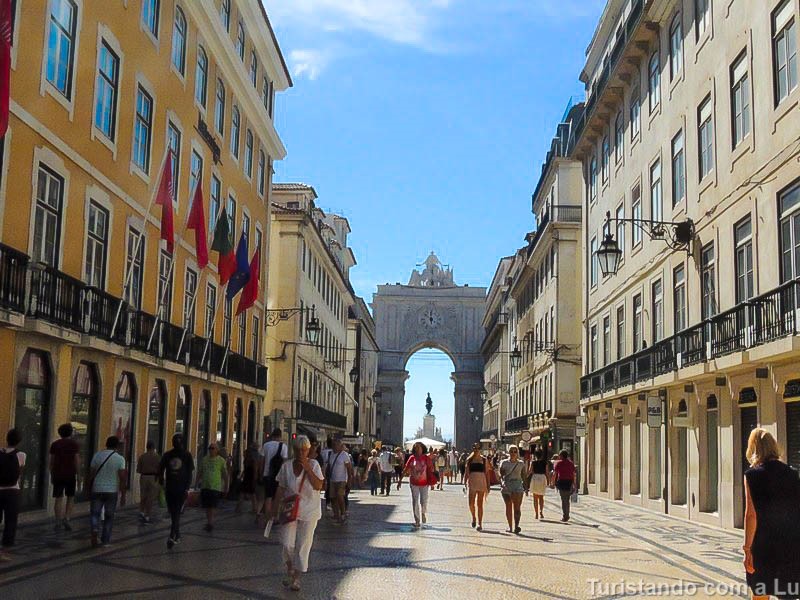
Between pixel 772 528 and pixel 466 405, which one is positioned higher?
pixel 466 405

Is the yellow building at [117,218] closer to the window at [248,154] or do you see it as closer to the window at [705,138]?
the window at [248,154]

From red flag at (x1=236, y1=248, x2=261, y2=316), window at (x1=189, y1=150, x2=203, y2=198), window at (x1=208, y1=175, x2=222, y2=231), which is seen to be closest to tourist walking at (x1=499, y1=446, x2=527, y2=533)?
red flag at (x1=236, y1=248, x2=261, y2=316)

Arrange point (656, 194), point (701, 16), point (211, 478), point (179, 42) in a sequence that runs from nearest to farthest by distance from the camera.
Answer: point (211, 478), point (701, 16), point (179, 42), point (656, 194)

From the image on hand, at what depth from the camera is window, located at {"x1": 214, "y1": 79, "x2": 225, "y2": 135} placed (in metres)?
29.0

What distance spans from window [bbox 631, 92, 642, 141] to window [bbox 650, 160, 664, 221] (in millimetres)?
2356

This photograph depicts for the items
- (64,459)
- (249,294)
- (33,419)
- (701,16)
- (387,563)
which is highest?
(701,16)

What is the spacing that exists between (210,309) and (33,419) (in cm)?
1213

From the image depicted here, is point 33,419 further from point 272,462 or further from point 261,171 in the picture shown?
point 261,171

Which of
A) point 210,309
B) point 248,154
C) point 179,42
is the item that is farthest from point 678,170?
point 248,154

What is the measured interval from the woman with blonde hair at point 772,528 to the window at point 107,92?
15.7m

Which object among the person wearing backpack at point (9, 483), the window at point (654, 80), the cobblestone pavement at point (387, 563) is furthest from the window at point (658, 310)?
the person wearing backpack at point (9, 483)

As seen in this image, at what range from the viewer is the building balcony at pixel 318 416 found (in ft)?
147

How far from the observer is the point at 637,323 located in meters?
27.8

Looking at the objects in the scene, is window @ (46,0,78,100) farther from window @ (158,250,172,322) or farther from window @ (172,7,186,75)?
window @ (158,250,172,322)
